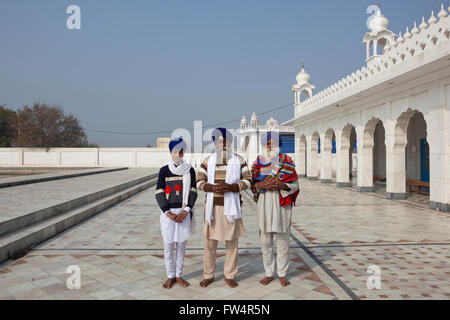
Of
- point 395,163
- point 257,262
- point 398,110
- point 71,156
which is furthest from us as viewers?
point 71,156

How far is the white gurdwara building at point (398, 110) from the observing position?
791 cm

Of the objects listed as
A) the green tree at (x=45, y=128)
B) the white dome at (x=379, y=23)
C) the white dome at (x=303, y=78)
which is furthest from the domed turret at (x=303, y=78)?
the green tree at (x=45, y=128)

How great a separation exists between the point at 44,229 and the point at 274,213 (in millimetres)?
4114

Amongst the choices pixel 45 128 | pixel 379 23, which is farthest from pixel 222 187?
pixel 45 128

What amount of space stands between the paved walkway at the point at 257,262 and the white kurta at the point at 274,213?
0.63 metres

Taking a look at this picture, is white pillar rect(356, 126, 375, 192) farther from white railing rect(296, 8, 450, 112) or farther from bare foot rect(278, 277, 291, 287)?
bare foot rect(278, 277, 291, 287)

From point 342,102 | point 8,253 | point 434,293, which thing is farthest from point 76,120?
point 434,293

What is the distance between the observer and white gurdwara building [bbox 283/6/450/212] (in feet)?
25.9

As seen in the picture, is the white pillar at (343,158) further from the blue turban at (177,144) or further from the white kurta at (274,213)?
the blue turban at (177,144)

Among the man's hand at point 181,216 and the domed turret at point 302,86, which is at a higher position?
the domed turret at point 302,86

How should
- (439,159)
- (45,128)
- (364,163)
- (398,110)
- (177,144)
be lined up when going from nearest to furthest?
(177,144), (439,159), (398,110), (364,163), (45,128)

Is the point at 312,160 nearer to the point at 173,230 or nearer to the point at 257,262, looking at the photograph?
the point at 257,262

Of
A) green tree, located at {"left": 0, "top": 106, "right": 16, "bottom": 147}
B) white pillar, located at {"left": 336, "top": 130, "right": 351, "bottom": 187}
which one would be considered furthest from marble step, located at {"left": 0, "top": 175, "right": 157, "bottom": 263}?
green tree, located at {"left": 0, "top": 106, "right": 16, "bottom": 147}

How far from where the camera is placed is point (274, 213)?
3.47m
